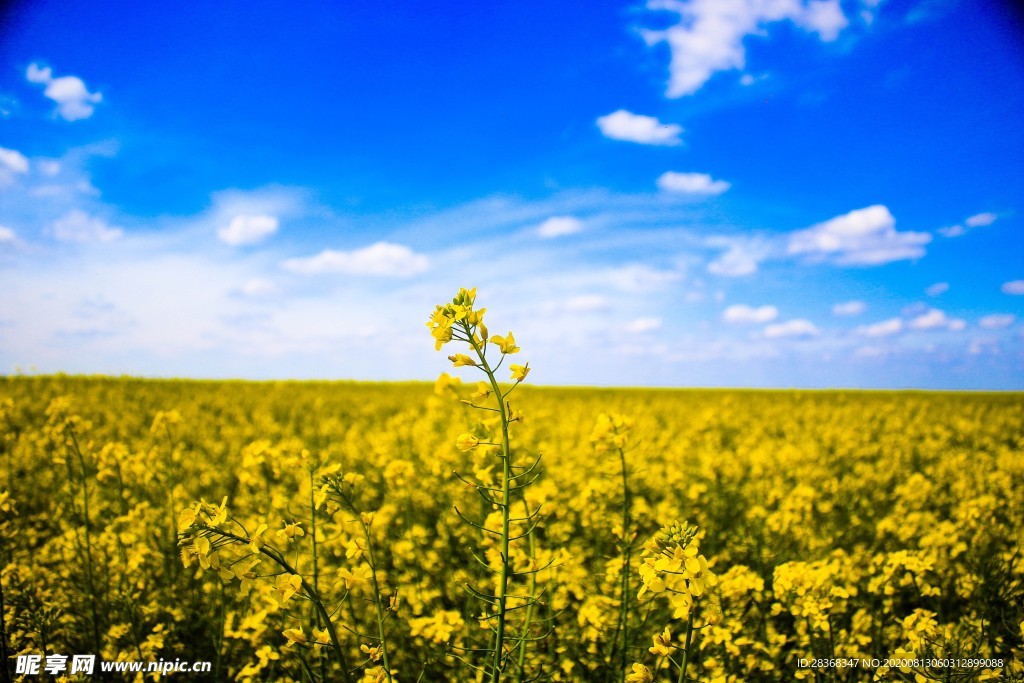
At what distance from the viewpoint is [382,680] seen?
71.6 inches

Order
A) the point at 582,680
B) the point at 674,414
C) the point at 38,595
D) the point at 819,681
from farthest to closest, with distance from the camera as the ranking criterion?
the point at 674,414 → the point at 38,595 → the point at 582,680 → the point at 819,681

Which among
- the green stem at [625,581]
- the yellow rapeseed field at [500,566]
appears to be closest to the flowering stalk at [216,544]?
the yellow rapeseed field at [500,566]

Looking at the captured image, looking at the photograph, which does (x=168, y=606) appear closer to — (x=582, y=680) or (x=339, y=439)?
(x=582, y=680)

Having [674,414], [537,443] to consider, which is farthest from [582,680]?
[674,414]

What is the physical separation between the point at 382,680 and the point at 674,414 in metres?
13.9

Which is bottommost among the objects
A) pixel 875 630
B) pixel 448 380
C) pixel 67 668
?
pixel 67 668

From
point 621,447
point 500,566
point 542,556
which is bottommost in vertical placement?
point 542,556

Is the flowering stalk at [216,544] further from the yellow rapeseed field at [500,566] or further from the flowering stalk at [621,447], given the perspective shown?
the flowering stalk at [621,447]

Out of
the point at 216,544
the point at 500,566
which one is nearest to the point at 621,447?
the point at 500,566

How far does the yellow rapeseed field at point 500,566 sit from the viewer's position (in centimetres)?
179

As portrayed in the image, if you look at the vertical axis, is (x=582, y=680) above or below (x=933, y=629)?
below

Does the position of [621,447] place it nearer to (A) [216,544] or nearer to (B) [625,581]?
(B) [625,581]

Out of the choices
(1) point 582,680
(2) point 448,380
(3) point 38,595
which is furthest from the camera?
(3) point 38,595

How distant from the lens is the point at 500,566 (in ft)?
8.01
